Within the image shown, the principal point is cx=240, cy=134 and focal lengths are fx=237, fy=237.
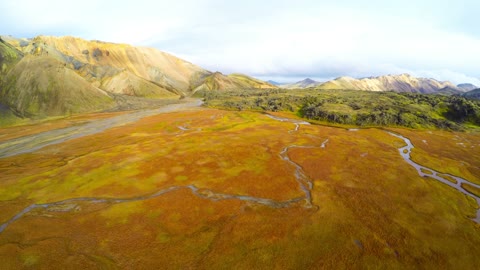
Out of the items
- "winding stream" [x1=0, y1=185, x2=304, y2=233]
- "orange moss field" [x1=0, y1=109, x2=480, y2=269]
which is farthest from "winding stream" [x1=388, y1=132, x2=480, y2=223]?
"winding stream" [x1=0, y1=185, x2=304, y2=233]

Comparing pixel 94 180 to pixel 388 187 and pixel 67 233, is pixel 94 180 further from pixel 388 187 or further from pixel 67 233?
pixel 388 187

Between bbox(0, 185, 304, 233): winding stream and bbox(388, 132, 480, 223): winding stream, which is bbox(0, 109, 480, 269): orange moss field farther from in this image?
bbox(388, 132, 480, 223): winding stream

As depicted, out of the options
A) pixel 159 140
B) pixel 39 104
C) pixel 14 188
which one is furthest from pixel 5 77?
pixel 14 188

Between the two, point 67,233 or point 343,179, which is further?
point 343,179

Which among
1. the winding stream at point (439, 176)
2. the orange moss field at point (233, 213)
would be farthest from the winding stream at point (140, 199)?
the winding stream at point (439, 176)

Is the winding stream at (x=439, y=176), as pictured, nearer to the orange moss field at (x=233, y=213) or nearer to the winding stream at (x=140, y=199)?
the orange moss field at (x=233, y=213)

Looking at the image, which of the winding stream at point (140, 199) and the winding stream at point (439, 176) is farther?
the winding stream at point (439, 176)

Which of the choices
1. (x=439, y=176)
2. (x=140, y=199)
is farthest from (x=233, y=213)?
(x=439, y=176)

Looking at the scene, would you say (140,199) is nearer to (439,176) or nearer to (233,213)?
(233,213)

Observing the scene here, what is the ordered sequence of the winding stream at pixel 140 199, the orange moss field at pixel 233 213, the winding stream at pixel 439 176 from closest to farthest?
the orange moss field at pixel 233 213 < the winding stream at pixel 140 199 < the winding stream at pixel 439 176
